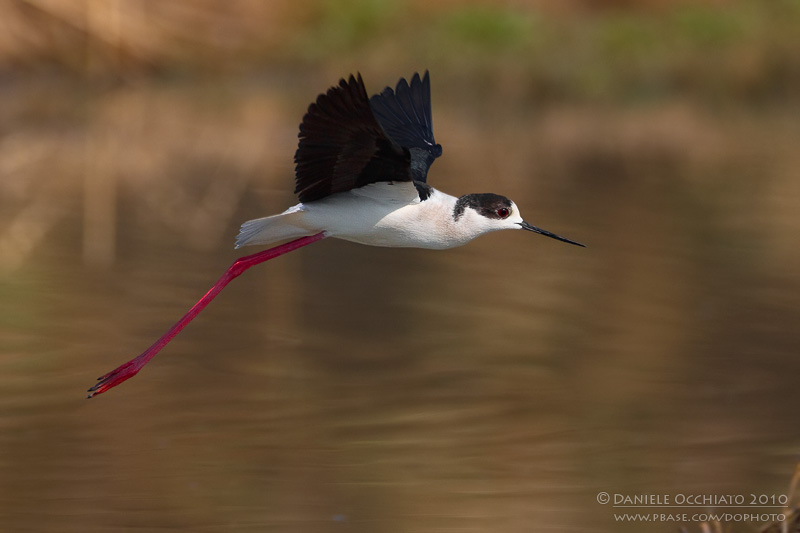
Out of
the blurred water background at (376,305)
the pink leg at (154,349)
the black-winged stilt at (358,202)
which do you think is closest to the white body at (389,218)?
the black-winged stilt at (358,202)

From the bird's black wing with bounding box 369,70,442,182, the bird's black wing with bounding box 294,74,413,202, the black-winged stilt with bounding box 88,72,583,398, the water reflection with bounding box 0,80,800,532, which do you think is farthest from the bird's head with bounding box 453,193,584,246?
the water reflection with bounding box 0,80,800,532

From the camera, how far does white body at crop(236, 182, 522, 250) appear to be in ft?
13.8

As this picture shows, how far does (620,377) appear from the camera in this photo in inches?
222

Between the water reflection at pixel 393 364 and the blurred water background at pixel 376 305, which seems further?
the blurred water background at pixel 376 305

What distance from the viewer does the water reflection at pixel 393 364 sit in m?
4.21

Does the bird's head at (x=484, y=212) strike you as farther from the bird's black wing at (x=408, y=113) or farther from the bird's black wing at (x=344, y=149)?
the bird's black wing at (x=408, y=113)

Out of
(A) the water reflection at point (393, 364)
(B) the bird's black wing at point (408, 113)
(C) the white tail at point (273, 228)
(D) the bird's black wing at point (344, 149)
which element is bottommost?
(A) the water reflection at point (393, 364)

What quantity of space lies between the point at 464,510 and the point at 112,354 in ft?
6.30

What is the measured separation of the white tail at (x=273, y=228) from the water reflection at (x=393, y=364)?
0.71 metres

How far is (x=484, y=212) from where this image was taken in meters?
4.31

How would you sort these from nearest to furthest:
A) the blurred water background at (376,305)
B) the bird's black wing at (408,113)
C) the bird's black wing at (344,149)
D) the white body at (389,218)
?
the bird's black wing at (344,149)
the white body at (389,218)
the blurred water background at (376,305)
the bird's black wing at (408,113)

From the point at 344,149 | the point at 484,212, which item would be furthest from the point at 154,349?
the point at 484,212

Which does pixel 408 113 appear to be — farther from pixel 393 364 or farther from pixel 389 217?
pixel 393 364

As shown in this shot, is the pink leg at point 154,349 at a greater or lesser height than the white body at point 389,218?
lesser
